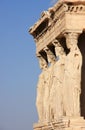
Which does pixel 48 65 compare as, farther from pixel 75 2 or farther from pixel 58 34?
pixel 75 2

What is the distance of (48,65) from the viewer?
23047mm

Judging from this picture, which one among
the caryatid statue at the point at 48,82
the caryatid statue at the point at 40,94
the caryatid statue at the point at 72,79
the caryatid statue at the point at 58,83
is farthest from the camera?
the caryatid statue at the point at 40,94

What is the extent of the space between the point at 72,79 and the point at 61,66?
5.67 ft

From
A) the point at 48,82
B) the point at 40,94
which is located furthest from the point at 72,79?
the point at 40,94

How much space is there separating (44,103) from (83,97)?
9.00 ft

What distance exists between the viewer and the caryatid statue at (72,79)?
58.4ft

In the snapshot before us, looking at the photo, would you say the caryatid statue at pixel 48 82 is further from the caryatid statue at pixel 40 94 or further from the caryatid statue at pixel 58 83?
the caryatid statue at pixel 58 83

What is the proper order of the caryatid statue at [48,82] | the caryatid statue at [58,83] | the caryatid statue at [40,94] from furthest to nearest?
the caryatid statue at [40,94]
the caryatid statue at [48,82]
the caryatid statue at [58,83]

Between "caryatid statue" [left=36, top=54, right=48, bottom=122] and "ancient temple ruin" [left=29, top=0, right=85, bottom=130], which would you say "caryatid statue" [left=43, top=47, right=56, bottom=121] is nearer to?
"ancient temple ruin" [left=29, top=0, right=85, bottom=130]

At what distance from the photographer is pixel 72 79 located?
17922mm

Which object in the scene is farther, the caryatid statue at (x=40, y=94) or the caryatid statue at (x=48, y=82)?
the caryatid statue at (x=40, y=94)

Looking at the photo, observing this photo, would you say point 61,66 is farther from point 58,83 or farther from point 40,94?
point 40,94

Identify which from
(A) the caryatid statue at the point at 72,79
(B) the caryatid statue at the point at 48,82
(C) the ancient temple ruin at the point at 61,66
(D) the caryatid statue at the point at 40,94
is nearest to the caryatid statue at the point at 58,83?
(C) the ancient temple ruin at the point at 61,66

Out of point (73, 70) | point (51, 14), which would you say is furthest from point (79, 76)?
point (51, 14)
